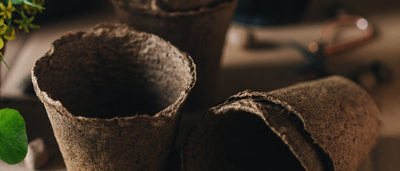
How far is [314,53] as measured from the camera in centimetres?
169

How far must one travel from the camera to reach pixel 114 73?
1263 mm

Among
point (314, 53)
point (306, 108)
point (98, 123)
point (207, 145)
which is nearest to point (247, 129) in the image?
point (207, 145)

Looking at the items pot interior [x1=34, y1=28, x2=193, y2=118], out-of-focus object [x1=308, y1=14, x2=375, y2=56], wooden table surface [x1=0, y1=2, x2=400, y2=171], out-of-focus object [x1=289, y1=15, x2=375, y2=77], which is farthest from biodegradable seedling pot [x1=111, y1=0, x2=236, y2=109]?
out-of-focus object [x1=308, y1=14, x2=375, y2=56]

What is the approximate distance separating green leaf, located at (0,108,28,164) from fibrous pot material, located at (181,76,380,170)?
382 millimetres

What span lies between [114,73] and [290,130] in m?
0.55

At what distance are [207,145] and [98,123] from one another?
0.34 m

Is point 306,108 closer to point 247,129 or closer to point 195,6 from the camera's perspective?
point 247,129

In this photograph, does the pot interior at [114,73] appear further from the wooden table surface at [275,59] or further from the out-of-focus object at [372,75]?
the out-of-focus object at [372,75]

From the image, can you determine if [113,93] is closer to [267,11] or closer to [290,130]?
[290,130]

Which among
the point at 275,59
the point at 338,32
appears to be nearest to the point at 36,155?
the point at 275,59

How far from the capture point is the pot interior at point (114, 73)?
3.70 ft

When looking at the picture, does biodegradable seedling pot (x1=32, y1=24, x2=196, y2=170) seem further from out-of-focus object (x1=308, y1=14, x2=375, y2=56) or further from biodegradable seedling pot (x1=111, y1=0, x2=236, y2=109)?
out-of-focus object (x1=308, y1=14, x2=375, y2=56)

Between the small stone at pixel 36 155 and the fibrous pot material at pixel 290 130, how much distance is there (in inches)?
17.4

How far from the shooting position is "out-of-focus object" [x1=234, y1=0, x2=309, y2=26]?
1.91m
